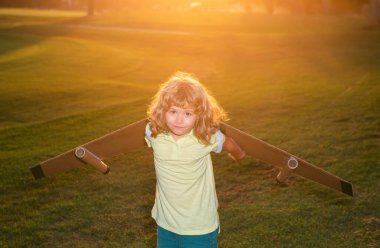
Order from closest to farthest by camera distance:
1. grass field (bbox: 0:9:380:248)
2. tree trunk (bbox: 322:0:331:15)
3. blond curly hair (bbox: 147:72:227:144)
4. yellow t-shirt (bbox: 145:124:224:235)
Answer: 1. blond curly hair (bbox: 147:72:227:144)
2. yellow t-shirt (bbox: 145:124:224:235)
3. grass field (bbox: 0:9:380:248)
4. tree trunk (bbox: 322:0:331:15)

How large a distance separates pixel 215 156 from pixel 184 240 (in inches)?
174

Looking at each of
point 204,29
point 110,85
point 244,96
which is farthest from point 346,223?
point 204,29

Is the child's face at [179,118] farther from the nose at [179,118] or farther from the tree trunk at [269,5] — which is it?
the tree trunk at [269,5]

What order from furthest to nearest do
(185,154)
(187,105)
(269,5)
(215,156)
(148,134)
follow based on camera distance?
(269,5)
(215,156)
(148,134)
(185,154)
(187,105)

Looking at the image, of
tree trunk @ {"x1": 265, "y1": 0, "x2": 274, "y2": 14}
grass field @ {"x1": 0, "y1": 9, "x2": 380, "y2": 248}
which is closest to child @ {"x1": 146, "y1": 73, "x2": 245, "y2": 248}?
grass field @ {"x1": 0, "y1": 9, "x2": 380, "y2": 248}

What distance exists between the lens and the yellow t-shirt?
318 cm

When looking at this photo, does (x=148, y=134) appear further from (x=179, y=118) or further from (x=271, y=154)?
(x=271, y=154)

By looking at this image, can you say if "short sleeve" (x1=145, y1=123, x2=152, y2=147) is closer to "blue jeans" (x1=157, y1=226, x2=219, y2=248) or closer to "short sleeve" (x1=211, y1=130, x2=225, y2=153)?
"short sleeve" (x1=211, y1=130, x2=225, y2=153)

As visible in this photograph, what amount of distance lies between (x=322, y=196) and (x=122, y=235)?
7.91 ft

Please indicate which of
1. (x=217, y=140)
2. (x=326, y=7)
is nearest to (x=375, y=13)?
(x=326, y=7)

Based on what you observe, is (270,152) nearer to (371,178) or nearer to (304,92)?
(371,178)

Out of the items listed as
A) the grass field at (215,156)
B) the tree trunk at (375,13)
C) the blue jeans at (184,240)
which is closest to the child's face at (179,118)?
the blue jeans at (184,240)

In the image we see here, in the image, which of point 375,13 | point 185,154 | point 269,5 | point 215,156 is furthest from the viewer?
point 269,5

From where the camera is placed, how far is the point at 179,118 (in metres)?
3.06
